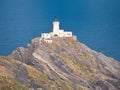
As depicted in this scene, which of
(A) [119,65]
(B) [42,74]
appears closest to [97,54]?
(A) [119,65]

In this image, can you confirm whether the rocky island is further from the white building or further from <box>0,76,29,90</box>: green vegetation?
<box>0,76,29,90</box>: green vegetation

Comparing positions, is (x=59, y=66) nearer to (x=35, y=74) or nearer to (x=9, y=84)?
(x=35, y=74)

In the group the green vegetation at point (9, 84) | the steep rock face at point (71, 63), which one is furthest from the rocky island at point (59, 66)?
the green vegetation at point (9, 84)

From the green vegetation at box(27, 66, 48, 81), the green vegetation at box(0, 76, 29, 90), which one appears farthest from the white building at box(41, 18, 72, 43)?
the green vegetation at box(0, 76, 29, 90)

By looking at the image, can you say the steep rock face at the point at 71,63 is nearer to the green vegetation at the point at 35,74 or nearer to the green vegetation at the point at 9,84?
the green vegetation at the point at 35,74

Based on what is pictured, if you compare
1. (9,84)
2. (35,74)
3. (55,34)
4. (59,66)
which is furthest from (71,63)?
(9,84)
